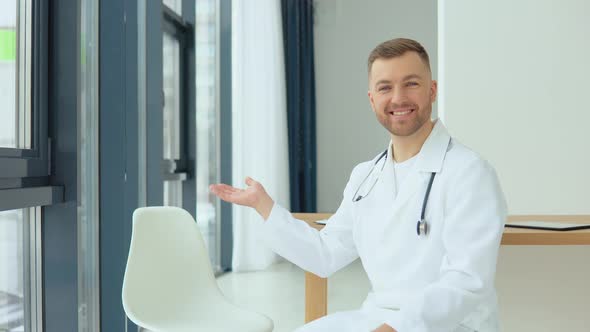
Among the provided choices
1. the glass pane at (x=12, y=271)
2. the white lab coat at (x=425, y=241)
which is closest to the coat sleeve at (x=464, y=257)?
the white lab coat at (x=425, y=241)

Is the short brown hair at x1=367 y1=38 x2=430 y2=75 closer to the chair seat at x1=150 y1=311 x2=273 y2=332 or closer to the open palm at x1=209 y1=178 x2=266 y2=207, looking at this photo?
the open palm at x1=209 y1=178 x2=266 y2=207

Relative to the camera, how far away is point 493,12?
2.84 metres

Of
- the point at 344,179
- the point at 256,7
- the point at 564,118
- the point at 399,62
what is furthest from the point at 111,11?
the point at 564,118

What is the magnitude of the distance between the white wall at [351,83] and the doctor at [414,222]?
1313 millimetres

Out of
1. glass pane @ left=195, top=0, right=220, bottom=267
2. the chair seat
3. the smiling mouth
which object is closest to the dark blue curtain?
glass pane @ left=195, top=0, right=220, bottom=267

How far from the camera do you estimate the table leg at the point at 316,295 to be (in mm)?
2033

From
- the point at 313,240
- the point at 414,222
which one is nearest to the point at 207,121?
the point at 313,240

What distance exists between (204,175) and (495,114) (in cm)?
167

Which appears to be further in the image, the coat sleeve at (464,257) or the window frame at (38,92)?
the window frame at (38,92)

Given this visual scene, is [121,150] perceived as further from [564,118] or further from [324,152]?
[564,118]

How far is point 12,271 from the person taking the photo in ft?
7.00

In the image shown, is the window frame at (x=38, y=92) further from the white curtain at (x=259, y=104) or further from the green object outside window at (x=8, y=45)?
the white curtain at (x=259, y=104)

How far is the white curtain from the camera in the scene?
3.15m

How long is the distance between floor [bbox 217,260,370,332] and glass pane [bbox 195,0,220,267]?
41 cm
